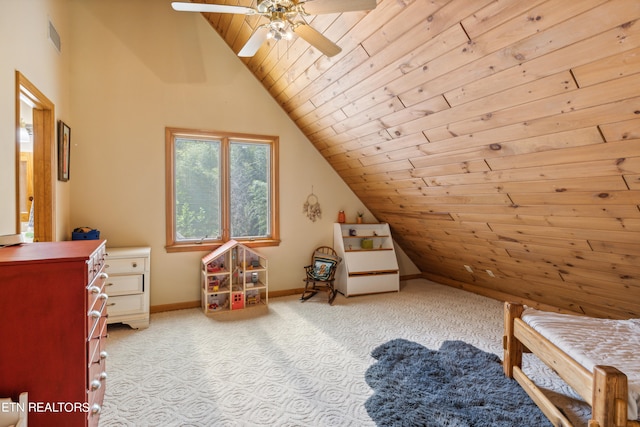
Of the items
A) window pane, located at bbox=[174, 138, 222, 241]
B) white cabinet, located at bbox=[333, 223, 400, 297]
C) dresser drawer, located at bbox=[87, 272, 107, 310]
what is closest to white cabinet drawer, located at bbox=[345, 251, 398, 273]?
white cabinet, located at bbox=[333, 223, 400, 297]

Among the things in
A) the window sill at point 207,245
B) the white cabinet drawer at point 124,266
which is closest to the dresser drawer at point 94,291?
the white cabinet drawer at point 124,266

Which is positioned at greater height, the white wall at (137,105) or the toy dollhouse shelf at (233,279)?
the white wall at (137,105)

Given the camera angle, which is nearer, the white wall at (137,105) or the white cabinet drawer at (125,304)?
the white cabinet drawer at (125,304)

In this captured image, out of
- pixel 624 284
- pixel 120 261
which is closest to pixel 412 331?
pixel 624 284

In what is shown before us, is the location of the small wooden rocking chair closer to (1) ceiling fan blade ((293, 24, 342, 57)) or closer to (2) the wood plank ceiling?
(2) the wood plank ceiling

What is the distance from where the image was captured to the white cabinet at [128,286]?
3071mm

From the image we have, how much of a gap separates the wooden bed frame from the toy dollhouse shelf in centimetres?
255

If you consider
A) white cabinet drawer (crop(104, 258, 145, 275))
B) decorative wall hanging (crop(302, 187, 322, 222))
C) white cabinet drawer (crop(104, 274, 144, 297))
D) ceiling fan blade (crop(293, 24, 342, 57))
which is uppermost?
ceiling fan blade (crop(293, 24, 342, 57))

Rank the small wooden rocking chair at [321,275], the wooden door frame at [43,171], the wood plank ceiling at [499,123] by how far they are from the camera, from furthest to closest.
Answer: the small wooden rocking chair at [321,275]
the wooden door frame at [43,171]
the wood plank ceiling at [499,123]

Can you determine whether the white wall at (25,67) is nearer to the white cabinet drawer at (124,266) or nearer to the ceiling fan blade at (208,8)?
the white cabinet drawer at (124,266)

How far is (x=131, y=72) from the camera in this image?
11.6ft

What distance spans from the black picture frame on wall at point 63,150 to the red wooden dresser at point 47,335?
1.98 m

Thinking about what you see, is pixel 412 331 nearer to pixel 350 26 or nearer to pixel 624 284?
pixel 624 284

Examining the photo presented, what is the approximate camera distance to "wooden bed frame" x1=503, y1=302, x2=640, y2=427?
135 centimetres
